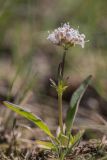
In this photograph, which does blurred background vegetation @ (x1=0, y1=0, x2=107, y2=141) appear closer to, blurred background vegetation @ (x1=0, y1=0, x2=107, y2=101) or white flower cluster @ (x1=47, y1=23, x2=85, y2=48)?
blurred background vegetation @ (x1=0, y1=0, x2=107, y2=101)

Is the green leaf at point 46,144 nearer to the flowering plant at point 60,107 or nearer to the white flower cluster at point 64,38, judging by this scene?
the flowering plant at point 60,107

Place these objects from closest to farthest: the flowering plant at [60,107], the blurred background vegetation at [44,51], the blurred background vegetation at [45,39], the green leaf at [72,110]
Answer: the flowering plant at [60,107] < the green leaf at [72,110] < the blurred background vegetation at [44,51] < the blurred background vegetation at [45,39]

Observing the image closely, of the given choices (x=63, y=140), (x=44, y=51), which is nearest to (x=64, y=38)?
(x=63, y=140)

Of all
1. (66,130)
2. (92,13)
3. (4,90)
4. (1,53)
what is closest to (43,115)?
(4,90)

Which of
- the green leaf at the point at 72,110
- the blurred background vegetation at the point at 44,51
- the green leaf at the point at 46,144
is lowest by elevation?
the green leaf at the point at 46,144

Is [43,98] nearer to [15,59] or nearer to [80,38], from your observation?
[15,59]

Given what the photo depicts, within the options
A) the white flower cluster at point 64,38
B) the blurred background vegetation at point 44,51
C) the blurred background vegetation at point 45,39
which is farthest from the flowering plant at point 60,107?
the blurred background vegetation at point 45,39

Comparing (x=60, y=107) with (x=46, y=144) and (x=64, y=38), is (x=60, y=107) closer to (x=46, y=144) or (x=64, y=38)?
(x=46, y=144)

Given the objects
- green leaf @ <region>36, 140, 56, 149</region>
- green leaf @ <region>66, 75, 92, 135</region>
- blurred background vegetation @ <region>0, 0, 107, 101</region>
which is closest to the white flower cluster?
green leaf @ <region>66, 75, 92, 135</region>
